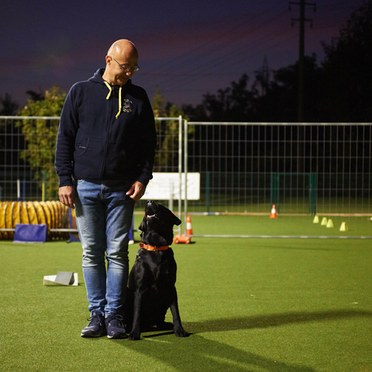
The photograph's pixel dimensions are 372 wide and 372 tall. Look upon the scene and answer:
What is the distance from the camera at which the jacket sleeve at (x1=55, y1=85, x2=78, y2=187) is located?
201 inches

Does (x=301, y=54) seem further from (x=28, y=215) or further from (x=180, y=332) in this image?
(x=180, y=332)

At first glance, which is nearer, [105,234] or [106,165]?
[106,165]

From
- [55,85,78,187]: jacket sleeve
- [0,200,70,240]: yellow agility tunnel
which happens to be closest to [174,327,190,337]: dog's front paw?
[55,85,78,187]: jacket sleeve

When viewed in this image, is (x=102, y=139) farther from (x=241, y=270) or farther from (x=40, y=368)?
(x=241, y=270)

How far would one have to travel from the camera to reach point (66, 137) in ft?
16.9

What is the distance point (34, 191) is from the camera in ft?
79.9

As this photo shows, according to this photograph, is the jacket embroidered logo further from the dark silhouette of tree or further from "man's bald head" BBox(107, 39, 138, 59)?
the dark silhouette of tree

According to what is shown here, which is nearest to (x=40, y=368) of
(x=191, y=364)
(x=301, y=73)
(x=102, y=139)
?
(x=191, y=364)

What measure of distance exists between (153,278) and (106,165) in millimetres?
810

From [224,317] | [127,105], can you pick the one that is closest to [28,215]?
[224,317]

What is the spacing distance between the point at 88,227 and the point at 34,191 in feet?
64.3

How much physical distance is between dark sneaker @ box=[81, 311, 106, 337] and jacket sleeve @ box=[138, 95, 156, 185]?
3.14 feet

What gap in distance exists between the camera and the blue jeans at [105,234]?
17.0 ft

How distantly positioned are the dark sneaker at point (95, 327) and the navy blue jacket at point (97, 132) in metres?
0.92
